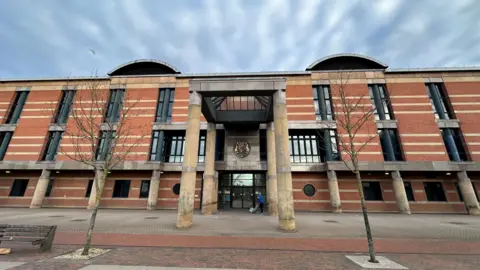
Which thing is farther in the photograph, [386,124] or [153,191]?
[386,124]

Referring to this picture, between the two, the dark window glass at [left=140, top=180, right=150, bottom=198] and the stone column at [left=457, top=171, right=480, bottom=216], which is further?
the dark window glass at [left=140, top=180, right=150, bottom=198]

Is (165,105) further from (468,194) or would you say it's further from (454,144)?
(468,194)

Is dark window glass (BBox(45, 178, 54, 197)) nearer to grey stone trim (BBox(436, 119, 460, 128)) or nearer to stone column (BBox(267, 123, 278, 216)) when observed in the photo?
stone column (BBox(267, 123, 278, 216))

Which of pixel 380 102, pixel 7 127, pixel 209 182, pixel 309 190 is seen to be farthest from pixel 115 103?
pixel 380 102

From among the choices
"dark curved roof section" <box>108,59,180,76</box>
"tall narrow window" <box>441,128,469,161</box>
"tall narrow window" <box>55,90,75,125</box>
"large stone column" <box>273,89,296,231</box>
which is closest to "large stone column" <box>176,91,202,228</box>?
"large stone column" <box>273,89,296,231</box>

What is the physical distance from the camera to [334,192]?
1916 centimetres

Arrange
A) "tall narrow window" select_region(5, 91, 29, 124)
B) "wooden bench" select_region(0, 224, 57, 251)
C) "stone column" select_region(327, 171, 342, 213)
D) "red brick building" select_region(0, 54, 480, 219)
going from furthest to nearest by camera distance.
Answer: "tall narrow window" select_region(5, 91, 29, 124) < "red brick building" select_region(0, 54, 480, 219) < "stone column" select_region(327, 171, 342, 213) < "wooden bench" select_region(0, 224, 57, 251)

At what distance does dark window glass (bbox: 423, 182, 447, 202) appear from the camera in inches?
773

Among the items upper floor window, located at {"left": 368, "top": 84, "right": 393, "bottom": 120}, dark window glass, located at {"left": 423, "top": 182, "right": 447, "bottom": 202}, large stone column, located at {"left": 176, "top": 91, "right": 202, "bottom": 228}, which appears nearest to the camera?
large stone column, located at {"left": 176, "top": 91, "right": 202, "bottom": 228}

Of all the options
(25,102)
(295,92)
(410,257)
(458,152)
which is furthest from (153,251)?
(25,102)

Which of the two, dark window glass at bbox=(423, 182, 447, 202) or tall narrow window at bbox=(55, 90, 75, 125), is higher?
tall narrow window at bbox=(55, 90, 75, 125)

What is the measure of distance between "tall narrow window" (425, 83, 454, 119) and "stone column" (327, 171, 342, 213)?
47.0ft

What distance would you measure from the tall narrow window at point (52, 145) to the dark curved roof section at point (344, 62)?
31.8 metres

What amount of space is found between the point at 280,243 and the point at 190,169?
6615 mm
